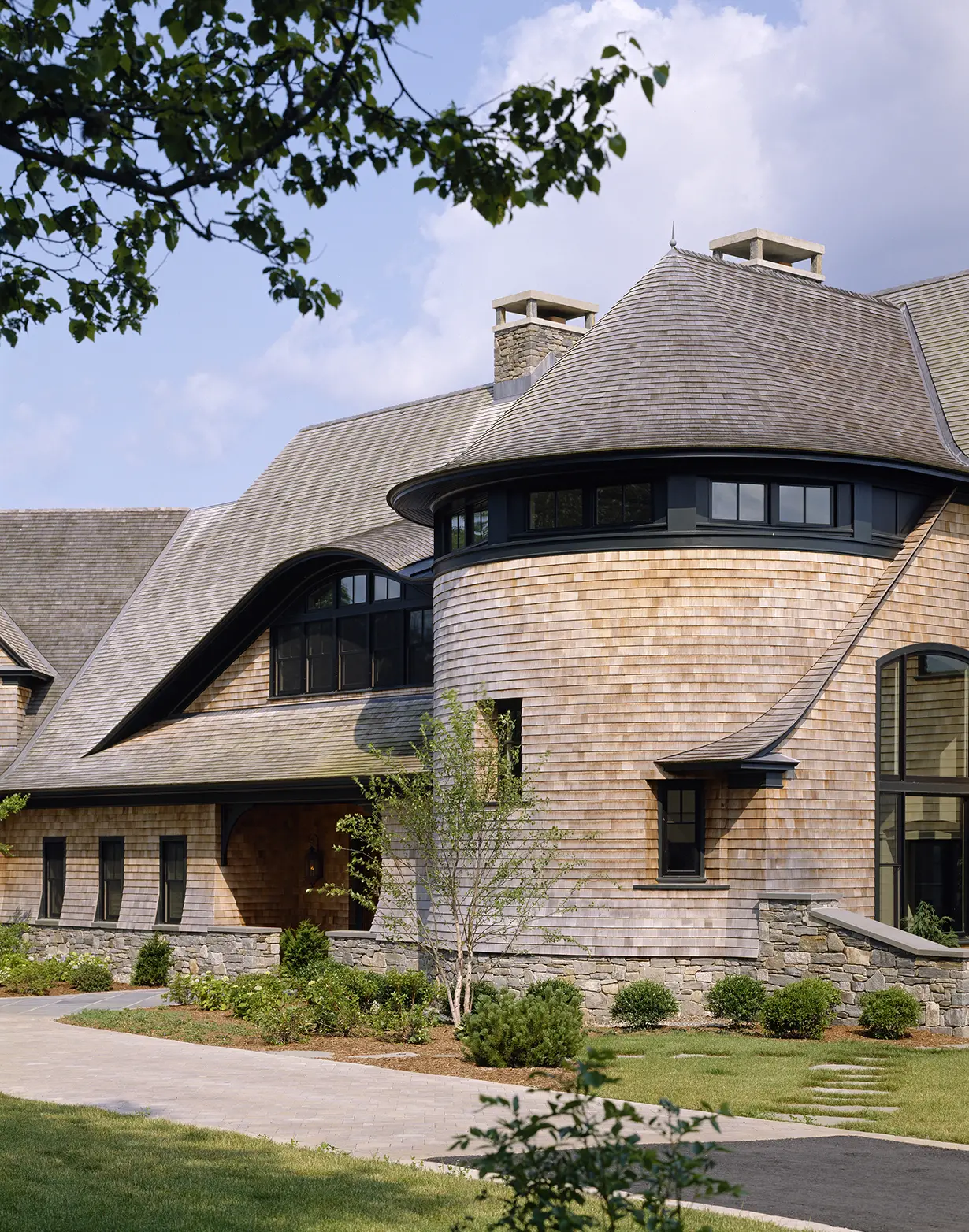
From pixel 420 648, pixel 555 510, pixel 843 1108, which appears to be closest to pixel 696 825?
pixel 555 510

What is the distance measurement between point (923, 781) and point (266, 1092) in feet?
33.0

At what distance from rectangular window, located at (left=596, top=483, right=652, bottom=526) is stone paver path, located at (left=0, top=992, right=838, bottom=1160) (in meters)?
7.13

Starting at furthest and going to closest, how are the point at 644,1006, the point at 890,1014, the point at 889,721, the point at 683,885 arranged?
the point at 889,721 < the point at 683,885 < the point at 644,1006 < the point at 890,1014

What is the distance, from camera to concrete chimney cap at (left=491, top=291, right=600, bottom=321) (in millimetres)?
29469

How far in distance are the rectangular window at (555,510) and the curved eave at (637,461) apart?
0.94 feet

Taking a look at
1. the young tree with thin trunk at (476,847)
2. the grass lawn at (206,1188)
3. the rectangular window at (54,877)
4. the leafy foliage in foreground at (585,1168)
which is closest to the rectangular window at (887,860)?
the young tree with thin trunk at (476,847)

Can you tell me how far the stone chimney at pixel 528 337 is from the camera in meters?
29.0

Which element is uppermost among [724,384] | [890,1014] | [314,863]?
[724,384]

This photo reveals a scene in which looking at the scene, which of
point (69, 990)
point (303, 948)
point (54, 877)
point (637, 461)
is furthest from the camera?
point (54, 877)

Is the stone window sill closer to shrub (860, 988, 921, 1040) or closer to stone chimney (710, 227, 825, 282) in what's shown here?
shrub (860, 988, 921, 1040)

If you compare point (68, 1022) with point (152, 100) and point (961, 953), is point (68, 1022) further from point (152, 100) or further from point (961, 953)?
point (152, 100)

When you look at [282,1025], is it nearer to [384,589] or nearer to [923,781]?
[923,781]

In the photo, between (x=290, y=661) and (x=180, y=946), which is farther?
(x=290, y=661)

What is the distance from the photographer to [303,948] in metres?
24.3
